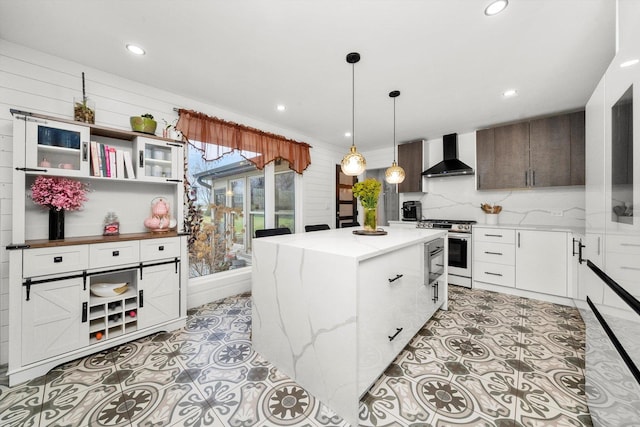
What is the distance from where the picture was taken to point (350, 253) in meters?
1.34

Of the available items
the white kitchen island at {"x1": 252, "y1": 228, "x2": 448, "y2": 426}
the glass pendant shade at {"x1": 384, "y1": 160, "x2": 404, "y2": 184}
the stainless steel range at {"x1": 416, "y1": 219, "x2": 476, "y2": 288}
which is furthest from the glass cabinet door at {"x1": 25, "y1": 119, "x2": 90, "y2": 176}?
the stainless steel range at {"x1": 416, "y1": 219, "x2": 476, "y2": 288}

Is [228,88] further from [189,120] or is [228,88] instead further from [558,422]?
[558,422]

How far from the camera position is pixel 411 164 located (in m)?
4.52

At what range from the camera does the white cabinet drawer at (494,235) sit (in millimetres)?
3177

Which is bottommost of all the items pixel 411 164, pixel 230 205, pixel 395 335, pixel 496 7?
pixel 395 335

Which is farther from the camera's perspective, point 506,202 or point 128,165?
point 506,202

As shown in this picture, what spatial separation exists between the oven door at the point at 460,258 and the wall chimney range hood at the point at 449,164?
3.48ft

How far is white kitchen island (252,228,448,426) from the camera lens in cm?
130

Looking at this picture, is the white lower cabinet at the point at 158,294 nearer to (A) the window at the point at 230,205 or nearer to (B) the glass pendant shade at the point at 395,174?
(A) the window at the point at 230,205

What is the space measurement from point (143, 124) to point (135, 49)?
63cm

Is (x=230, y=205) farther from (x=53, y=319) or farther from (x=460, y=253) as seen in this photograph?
Result: (x=460, y=253)

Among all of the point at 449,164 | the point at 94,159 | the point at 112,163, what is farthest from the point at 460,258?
the point at 94,159

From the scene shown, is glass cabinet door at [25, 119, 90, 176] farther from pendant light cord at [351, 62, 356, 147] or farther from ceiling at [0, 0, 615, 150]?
pendant light cord at [351, 62, 356, 147]

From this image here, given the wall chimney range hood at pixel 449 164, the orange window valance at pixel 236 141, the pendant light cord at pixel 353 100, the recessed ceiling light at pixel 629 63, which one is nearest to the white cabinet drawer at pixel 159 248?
the orange window valance at pixel 236 141
